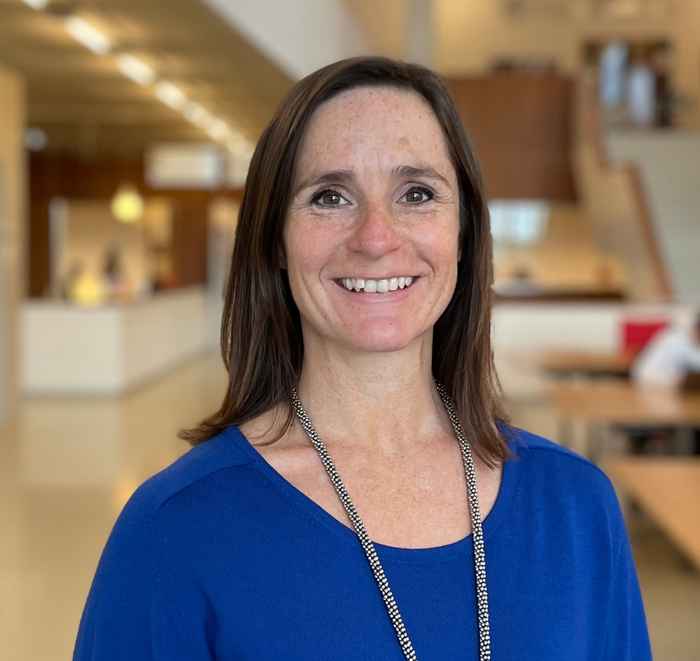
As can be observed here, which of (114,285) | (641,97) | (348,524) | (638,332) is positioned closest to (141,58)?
(638,332)

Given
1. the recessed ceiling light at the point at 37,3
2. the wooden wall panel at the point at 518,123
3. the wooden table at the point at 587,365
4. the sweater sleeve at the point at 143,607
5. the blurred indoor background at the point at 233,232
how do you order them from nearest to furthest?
the sweater sleeve at the point at 143,607 → the blurred indoor background at the point at 233,232 → the recessed ceiling light at the point at 37,3 → the wooden table at the point at 587,365 → the wooden wall panel at the point at 518,123

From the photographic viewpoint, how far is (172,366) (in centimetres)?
1630

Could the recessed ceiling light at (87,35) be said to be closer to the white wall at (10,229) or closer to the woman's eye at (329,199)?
the white wall at (10,229)

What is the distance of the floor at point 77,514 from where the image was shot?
16.7ft

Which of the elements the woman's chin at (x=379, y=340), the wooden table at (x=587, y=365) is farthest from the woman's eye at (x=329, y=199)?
the wooden table at (x=587, y=365)

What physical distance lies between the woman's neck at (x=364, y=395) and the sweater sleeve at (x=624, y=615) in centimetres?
A: 27

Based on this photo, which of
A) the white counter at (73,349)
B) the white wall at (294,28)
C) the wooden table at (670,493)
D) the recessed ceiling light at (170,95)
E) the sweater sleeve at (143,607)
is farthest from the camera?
the white counter at (73,349)

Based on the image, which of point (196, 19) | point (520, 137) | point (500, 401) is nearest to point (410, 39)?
point (520, 137)

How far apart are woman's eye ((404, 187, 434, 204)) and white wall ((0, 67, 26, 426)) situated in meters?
10.0

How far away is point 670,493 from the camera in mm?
4309

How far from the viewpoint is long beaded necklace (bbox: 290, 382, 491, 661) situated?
1255 mm

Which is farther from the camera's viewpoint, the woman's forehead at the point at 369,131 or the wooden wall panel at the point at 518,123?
the wooden wall panel at the point at 518,123

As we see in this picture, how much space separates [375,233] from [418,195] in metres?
0.09

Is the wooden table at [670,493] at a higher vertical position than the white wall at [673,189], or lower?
lower
